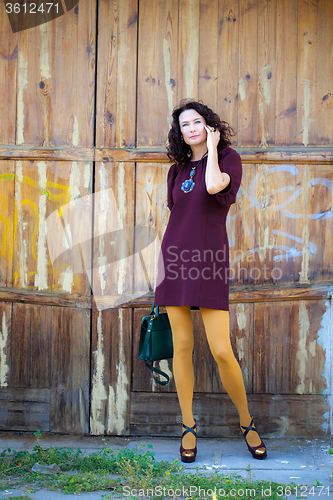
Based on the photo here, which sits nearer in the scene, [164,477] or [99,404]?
[164,477]

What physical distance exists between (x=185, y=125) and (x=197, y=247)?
740 mm

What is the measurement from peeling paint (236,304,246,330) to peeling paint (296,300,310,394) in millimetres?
388

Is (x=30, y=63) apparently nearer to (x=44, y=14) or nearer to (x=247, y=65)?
(x=44, y=14)

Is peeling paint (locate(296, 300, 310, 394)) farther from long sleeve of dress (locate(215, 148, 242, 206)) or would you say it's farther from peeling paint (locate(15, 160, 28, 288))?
peeling paint (locate(15, 160, 28, 288))

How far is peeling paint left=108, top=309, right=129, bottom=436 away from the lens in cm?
295

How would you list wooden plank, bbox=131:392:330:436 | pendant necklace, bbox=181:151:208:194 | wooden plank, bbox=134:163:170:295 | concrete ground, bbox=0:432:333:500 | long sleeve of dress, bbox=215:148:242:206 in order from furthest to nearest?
wooden plank, bbox=134:163:170:295 → wooden plank, bbox=131:392:330:436 → pendant necklace, bbox=181:151:208:194 → long sleeve of dress, bbox=215:148:242:206 → concrete ground, bbox=0:432:333:500

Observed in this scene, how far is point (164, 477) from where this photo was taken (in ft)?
7.42

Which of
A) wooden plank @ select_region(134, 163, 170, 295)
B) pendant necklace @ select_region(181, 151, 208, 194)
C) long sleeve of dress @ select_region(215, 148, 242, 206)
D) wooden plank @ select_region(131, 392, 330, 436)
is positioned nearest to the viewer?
long sleeve of dress @ select_region(215, 148, 242, 206)

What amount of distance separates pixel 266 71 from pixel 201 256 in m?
1.49

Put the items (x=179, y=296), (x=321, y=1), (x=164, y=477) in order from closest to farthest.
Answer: (x=164, y=477), (x=179, y=296), (x=321, y=1)

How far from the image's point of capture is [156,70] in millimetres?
2973

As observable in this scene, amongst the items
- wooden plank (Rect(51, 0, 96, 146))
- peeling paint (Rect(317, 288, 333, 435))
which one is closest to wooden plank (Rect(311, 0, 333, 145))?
peeling paint (Rect(317, 288, 333, 435))

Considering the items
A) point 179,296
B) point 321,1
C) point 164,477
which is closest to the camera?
point 164,477

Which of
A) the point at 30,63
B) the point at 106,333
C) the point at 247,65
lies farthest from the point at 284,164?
the point at 30,63
